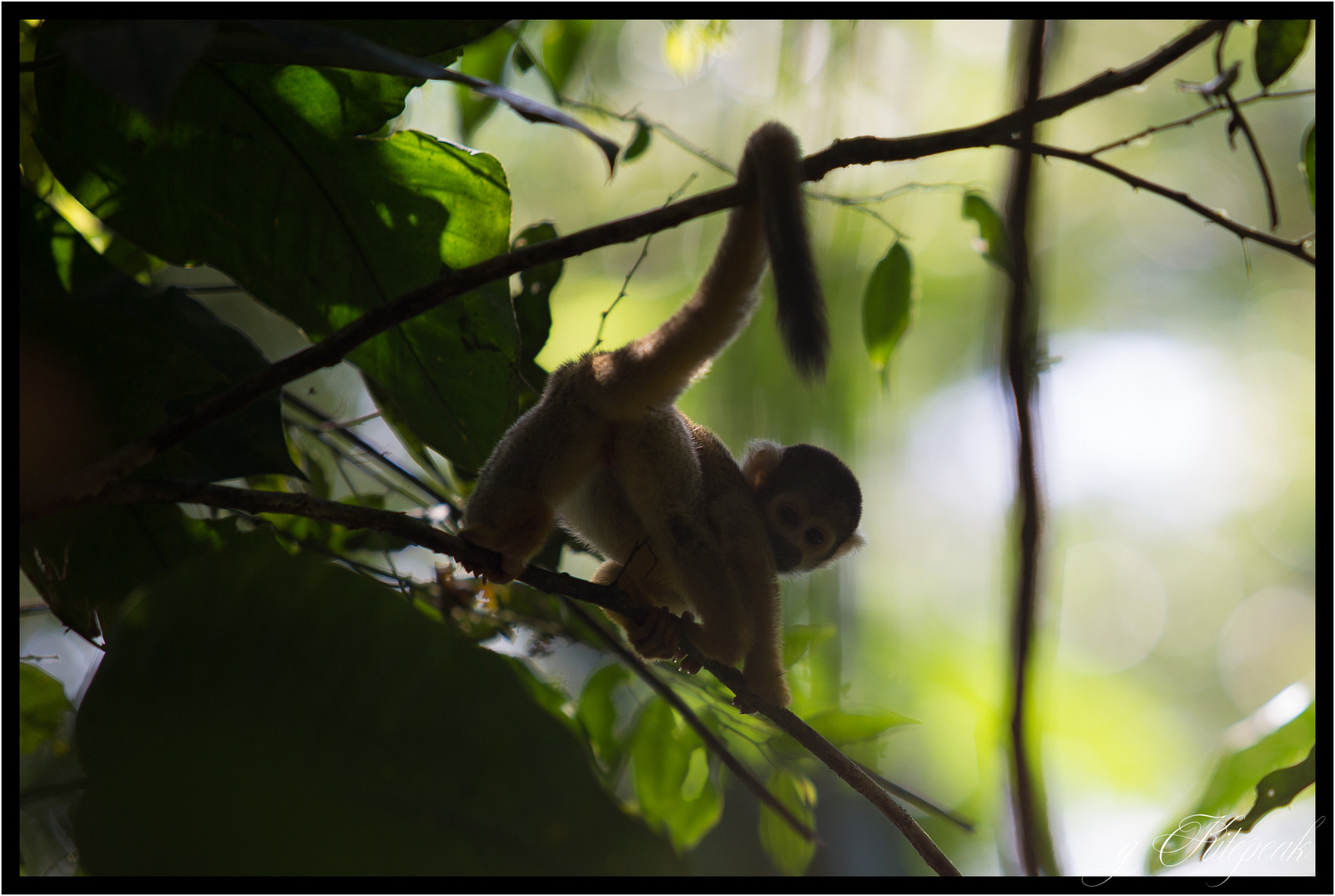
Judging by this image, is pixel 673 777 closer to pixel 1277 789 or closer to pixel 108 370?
pixel 1277 789

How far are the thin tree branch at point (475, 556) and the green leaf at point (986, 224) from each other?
821 millimetres

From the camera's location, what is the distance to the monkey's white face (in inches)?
73.2

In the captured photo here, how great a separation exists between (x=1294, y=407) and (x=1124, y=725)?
7.31 feet

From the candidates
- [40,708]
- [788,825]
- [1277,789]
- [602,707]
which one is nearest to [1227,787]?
[1277,789]

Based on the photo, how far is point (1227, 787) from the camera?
136 cm

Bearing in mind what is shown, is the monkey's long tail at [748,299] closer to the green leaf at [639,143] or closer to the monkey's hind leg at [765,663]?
the monkey's hind leg at [765,663]

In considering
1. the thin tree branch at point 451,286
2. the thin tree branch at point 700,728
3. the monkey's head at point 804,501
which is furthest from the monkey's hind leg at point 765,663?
the thin tree branch at point 451,286

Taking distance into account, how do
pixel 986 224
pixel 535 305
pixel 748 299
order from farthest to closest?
1. pixel 535 305
2. pixel 986 224
3. pixel 748 299

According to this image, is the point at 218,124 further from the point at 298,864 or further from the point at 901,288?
the point at 901,288

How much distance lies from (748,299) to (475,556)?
0.51 meters

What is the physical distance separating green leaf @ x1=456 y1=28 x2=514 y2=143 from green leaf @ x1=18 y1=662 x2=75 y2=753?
3.92 feet

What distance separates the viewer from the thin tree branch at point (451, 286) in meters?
0.87

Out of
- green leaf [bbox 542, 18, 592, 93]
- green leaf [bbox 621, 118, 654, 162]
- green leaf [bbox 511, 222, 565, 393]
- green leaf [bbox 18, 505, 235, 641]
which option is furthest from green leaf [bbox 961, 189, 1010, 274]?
green leaf [bbox 18, 505, 235, 641]

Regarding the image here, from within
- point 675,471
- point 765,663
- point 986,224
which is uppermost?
point 986,224
